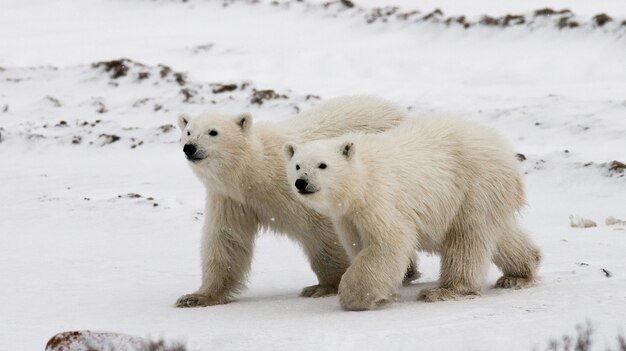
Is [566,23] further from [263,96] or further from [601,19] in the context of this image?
[263,96]

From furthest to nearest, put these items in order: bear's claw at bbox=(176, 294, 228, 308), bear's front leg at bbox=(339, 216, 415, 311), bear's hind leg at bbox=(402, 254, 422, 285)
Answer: bear's hind leg at bbox=(402, 254, 422, 285) → bear's claw at bbox=(176, 294, 228, 308) → bear's front leg at bbox=(339, 216, 415, 311)

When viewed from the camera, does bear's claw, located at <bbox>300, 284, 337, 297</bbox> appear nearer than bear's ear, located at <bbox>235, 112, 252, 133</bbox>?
No

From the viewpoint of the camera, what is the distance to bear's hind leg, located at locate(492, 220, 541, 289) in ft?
24.2

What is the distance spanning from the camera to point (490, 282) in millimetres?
7926

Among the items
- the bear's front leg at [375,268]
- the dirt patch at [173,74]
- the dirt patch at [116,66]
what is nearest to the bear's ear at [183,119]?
the bear's front leg at [375,268]

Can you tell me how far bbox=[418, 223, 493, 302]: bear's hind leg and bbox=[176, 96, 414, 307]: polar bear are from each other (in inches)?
32.0

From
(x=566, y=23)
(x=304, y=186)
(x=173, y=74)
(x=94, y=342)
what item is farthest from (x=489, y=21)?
(x=94, y=342)

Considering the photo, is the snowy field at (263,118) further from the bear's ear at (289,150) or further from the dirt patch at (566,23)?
the bear's ear at (289,150)

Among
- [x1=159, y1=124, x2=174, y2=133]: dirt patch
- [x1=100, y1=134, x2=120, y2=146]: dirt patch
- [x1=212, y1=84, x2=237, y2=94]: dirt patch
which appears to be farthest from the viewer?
[x1=212, y1=84, x2=237, y2=94]: dirt patch

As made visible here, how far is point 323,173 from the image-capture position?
654cm

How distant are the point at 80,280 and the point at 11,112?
33.2ft

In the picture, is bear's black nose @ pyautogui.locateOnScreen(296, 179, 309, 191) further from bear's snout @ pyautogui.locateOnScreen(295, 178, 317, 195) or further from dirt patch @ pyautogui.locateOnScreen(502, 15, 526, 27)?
dirt patch @ pyautogui.locateOnScreen(502, 15, 526, 27)

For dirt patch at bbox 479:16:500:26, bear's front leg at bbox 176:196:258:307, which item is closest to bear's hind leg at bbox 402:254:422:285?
bear's front leg at bbox 176:196:258:307

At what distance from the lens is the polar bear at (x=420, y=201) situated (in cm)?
659
